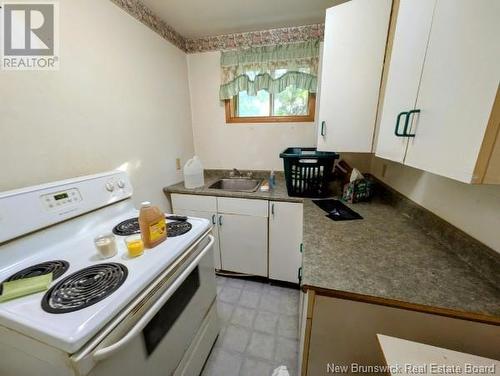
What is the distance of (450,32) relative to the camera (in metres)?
0.64

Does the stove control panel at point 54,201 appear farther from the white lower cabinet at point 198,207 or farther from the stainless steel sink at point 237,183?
the stainless steel sink at point 237,183

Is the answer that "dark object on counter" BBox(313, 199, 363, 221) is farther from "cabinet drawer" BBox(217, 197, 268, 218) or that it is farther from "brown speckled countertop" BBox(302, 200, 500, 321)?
"cabinet drawer" BBox(217, 197, 268, 218)

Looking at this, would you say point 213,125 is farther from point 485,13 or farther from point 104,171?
point 485,13

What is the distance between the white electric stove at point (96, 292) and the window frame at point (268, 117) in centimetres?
130

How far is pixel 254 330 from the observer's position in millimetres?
1456

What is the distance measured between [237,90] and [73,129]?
142 centimetres

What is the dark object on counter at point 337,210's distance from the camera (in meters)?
1.22

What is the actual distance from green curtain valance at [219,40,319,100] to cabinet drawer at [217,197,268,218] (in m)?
1.09

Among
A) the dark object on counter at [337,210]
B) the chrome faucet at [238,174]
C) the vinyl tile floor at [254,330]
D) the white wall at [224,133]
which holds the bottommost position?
the vinyl tile floor at [254,330]

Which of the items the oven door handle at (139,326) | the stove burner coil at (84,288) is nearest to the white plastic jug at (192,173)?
the oven door handle at (139,326)

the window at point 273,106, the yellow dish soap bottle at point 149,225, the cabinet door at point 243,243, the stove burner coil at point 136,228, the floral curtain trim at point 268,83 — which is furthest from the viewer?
the window at point 273,106

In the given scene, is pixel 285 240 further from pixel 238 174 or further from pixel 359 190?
pixel 238 174

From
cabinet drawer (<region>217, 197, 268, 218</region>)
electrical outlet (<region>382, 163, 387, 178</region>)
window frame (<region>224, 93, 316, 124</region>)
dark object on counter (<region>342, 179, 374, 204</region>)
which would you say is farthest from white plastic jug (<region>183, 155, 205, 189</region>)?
electrical outlet (<region>382, 163, 387, 178</region>)

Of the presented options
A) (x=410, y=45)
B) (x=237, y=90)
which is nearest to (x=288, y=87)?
(x=237, y=90)
